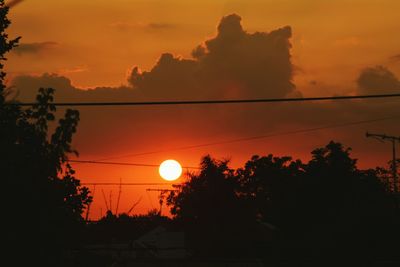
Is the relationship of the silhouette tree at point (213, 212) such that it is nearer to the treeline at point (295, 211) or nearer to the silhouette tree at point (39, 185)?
the treeline at point (295, 211)

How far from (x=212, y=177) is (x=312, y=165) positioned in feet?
35.4

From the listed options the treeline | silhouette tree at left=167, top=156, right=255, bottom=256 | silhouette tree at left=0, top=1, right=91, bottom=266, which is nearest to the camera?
silhouette tree at left=0, top=1, right=91, bottom=266

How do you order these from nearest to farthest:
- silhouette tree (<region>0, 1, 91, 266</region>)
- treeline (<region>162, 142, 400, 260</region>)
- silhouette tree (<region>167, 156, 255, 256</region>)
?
silhouette tree (<region>0, 1, 91, 266</region>) → treeline (<region>162, 142, 400, 260</region>) → silhouette tree (<region>167, 156, 255, 256</region>)

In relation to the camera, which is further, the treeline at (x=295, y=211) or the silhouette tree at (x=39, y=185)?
the treeline at (x=295, y=211)

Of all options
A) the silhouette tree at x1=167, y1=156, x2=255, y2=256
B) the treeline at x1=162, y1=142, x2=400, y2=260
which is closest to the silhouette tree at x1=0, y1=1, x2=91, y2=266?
the treeline at x1=162, y1=142, x2=400, y2=260

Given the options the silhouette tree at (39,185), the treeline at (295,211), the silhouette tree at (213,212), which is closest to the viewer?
the silhouette tree at (39,185)

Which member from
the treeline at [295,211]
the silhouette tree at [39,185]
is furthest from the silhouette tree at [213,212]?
the silhouette tree at [39,185]

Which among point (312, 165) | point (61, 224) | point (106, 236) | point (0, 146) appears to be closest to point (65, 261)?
point (61, 224)

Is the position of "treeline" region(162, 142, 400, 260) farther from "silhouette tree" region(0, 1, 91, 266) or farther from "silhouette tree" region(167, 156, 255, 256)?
"silhouette tree" region(0, 1, 91, 266)

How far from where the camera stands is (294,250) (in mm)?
49062

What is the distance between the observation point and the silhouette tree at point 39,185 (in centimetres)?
1208

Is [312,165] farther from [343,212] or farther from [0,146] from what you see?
[0,146]

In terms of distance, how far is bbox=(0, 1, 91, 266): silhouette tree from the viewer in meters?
12.1

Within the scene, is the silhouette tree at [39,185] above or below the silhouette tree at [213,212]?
below
